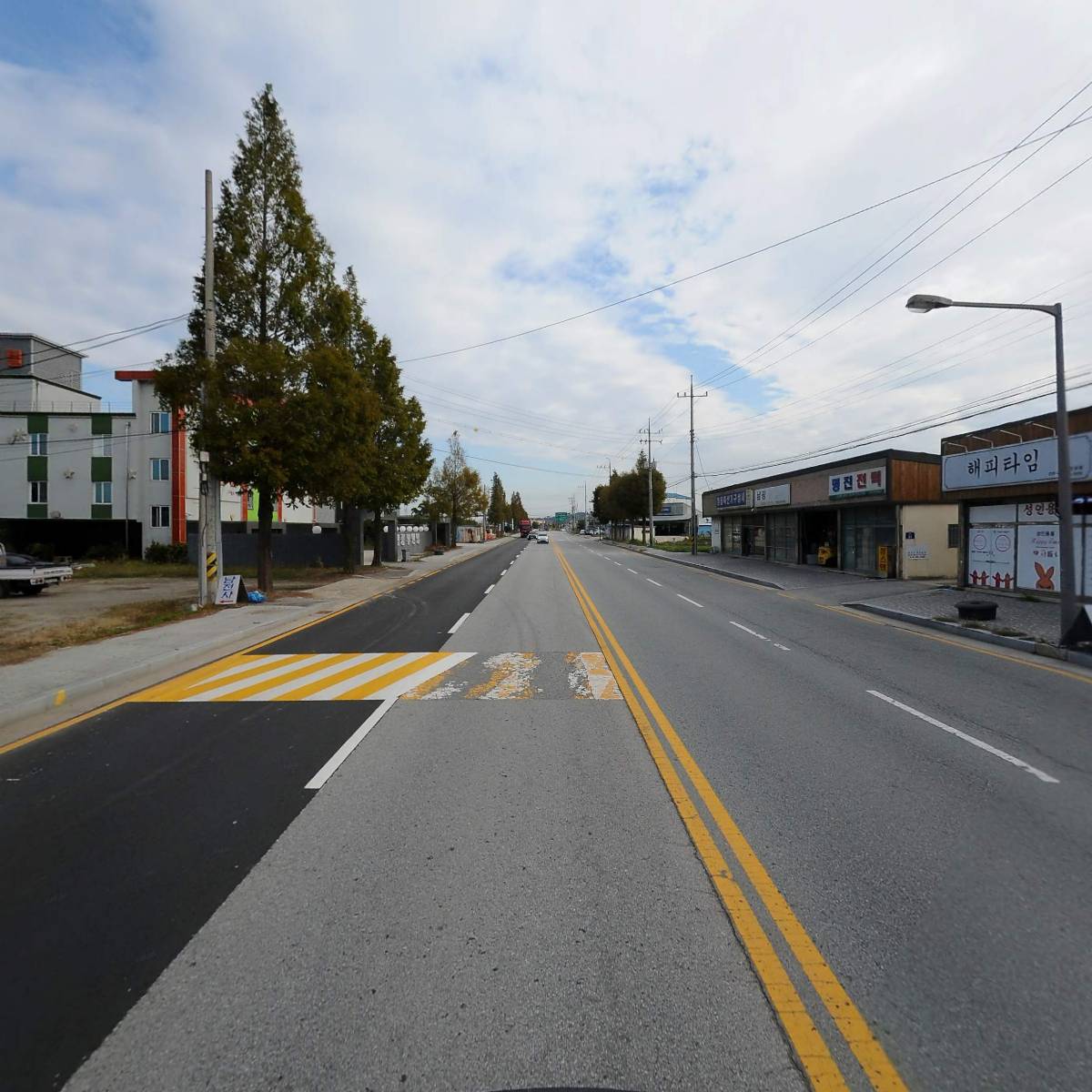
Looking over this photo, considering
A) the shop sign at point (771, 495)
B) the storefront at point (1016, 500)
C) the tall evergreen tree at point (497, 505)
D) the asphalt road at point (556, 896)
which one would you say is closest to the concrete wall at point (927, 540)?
the storefront at point (1016, 500)

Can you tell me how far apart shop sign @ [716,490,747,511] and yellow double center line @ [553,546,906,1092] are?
36.2 m

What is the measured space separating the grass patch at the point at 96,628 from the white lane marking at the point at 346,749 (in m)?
6.26

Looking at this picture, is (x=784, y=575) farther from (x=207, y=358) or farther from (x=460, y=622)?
(x=207, y=358)

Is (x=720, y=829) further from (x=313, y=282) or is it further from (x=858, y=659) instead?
(x=313, y=282)

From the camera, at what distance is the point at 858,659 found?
10594mm

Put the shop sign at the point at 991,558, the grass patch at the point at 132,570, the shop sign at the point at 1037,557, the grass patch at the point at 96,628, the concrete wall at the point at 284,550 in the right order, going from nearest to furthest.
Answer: the grass patch at the point at 96,628, the shop sign at the point at 1037,557, the shop sign at the point at 991,558, the grass patch at the point at 132,570, the concrete wall at the point at 284,550

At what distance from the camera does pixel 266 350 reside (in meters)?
17.0

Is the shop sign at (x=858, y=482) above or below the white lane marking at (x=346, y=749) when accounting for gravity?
above

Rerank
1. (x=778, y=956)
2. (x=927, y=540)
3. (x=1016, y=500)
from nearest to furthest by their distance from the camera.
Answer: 1. (x=778, y=956)
2. (x=1016, y=500)
3. (x=927, y=540)

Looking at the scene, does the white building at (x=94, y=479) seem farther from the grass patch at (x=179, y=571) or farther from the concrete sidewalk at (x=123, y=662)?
the concrete sidewalk at (x=123, y=662)

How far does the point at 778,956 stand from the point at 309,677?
24.4 ft

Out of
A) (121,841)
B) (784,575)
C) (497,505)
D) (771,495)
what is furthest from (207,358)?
(497,505)

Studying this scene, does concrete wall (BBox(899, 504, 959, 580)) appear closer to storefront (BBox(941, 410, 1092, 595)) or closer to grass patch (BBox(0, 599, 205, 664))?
storefront (BBox(941, 410, 1092, 595))

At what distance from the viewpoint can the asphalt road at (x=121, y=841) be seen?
111 inches
